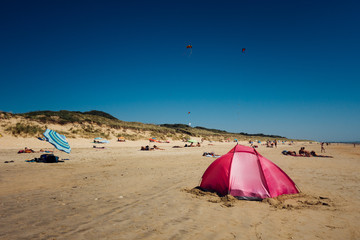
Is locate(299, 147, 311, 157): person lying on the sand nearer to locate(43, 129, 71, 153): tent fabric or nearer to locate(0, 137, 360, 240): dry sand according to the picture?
locate(0, 137, 360, 240): dry sand

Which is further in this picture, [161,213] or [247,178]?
[247,178]

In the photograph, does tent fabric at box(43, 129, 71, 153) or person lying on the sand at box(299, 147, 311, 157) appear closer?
tent fabric at box(43, 129, 71, 153)

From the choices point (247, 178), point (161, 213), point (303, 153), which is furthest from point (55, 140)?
point (303, 153)

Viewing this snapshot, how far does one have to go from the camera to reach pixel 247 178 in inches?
272

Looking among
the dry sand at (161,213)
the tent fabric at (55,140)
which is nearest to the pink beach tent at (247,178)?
the dry sand at (161,213)

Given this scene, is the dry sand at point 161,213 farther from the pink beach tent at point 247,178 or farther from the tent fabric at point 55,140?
the tent fabric at point 55,140

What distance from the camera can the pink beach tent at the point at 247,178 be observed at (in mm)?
6719

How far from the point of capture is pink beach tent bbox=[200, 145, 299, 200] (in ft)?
22.0

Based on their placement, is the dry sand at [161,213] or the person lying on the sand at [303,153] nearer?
the dry sand at [161,213]

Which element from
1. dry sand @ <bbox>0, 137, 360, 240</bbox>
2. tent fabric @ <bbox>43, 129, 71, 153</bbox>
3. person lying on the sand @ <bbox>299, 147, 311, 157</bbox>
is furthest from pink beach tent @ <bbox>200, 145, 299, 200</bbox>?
person lying on the sand @ <bbox>299, 147, 311, 157</bbox>

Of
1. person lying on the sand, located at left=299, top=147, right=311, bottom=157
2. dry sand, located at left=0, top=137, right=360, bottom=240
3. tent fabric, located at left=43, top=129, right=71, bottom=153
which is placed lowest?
dry sand, located at left=0, top=137, right=360, bottom=240

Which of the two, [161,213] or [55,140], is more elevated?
[55,140]

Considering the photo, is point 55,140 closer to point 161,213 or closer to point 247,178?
point 161,213

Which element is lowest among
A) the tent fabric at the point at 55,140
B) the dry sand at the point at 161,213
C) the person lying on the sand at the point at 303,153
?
the dry sand at the point at 161,213
